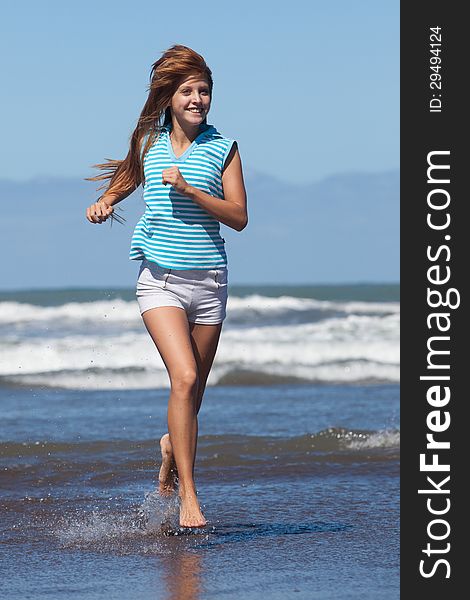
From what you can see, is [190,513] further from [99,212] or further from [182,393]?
[99,212]

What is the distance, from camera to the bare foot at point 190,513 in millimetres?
5160

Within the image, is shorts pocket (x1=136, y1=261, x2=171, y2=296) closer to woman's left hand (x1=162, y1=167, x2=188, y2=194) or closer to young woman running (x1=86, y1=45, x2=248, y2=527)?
young woman running (x1=86, y1=45, x2=248, y2=527)

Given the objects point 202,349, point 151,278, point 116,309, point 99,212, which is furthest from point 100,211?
point 116,309

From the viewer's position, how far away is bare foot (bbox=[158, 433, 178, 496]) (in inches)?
220

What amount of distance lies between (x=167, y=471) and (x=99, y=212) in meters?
1.28

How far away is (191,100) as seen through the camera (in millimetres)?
5332

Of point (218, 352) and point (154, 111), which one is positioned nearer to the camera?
point (154, 111)

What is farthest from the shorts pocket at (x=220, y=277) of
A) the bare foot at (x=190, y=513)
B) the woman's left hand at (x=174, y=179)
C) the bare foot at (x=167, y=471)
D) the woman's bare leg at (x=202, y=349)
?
the bare foot at (x=190, y=513)

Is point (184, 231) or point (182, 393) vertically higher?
point (184, 231)

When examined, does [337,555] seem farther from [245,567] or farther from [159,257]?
[159,257]

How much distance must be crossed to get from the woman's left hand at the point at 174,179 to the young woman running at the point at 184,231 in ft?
0.30

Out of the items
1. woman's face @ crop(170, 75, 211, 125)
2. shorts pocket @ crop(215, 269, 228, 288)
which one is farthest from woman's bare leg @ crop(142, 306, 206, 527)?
woman's face @ crop(170, 75, 211, 125)

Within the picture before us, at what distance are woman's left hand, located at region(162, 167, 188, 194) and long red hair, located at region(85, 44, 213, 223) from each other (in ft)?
1.62

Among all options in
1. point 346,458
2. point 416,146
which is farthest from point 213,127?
point 346,458
